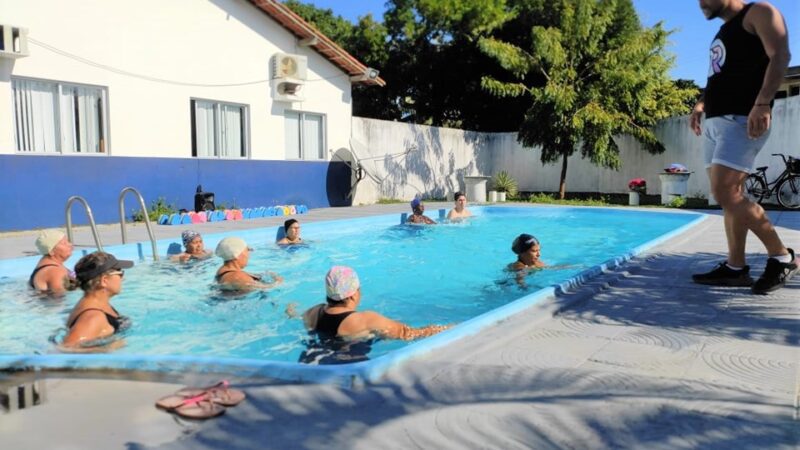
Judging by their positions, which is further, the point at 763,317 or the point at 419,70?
the point at 419,70

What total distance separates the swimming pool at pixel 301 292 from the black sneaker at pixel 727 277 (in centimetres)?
97

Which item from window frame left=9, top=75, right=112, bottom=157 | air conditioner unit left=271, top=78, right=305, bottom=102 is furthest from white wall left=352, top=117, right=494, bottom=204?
window frame left=9, top=75, right=112, bottom=157

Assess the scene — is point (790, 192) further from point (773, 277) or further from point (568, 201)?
point (773, 277)

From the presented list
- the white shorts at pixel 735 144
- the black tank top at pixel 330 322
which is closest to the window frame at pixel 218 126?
the black tank top at pixel 330 322

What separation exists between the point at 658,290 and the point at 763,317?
1.07m

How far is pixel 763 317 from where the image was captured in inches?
156

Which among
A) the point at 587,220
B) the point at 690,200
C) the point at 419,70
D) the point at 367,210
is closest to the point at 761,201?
the point at 690,200

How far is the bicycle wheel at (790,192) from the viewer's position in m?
14.1

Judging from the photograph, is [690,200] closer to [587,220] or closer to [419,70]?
[587,220]

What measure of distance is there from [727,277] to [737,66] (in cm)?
168

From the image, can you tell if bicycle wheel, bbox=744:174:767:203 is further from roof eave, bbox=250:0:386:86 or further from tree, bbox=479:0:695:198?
roof eave, bbox=250:0:386:86

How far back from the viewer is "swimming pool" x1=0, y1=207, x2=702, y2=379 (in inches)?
176

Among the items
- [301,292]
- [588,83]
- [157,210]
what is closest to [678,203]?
[588,83]

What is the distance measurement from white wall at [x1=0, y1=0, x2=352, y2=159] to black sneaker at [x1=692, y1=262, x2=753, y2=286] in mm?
10575
